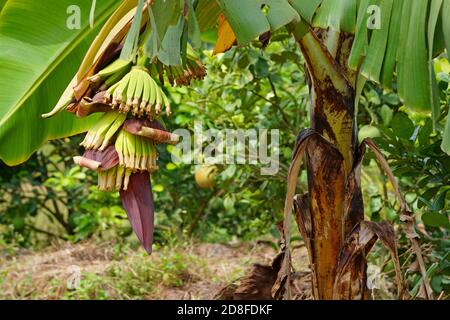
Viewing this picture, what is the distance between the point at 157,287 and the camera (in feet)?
10.0

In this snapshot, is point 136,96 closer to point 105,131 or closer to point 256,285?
point 105,131

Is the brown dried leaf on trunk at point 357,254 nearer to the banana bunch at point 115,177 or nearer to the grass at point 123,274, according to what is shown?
the banana bunch at point 115,177

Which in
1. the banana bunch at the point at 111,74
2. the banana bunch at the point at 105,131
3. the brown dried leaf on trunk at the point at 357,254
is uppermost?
the banana bunch at the point at 111,74

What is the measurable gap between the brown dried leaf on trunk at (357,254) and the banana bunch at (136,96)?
614 millimetres

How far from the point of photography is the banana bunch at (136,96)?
119 centimetres

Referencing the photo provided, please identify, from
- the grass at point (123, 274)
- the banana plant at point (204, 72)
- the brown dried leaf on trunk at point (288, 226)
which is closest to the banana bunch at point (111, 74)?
the banana plant at point (204, 72)

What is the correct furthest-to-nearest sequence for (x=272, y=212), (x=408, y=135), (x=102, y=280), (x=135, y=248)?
(x=135, y=248), (x=272, y=212), (x=102, y=280), (x=408, y=135)

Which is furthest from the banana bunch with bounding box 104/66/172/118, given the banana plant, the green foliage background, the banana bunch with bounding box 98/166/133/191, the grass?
the grass

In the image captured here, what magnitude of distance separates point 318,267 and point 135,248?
7.39 feet

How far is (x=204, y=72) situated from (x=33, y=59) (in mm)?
A: 662

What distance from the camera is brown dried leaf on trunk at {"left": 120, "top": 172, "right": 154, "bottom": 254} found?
1225 mm

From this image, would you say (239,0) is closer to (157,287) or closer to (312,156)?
(312,156)

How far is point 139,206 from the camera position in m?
1.23
